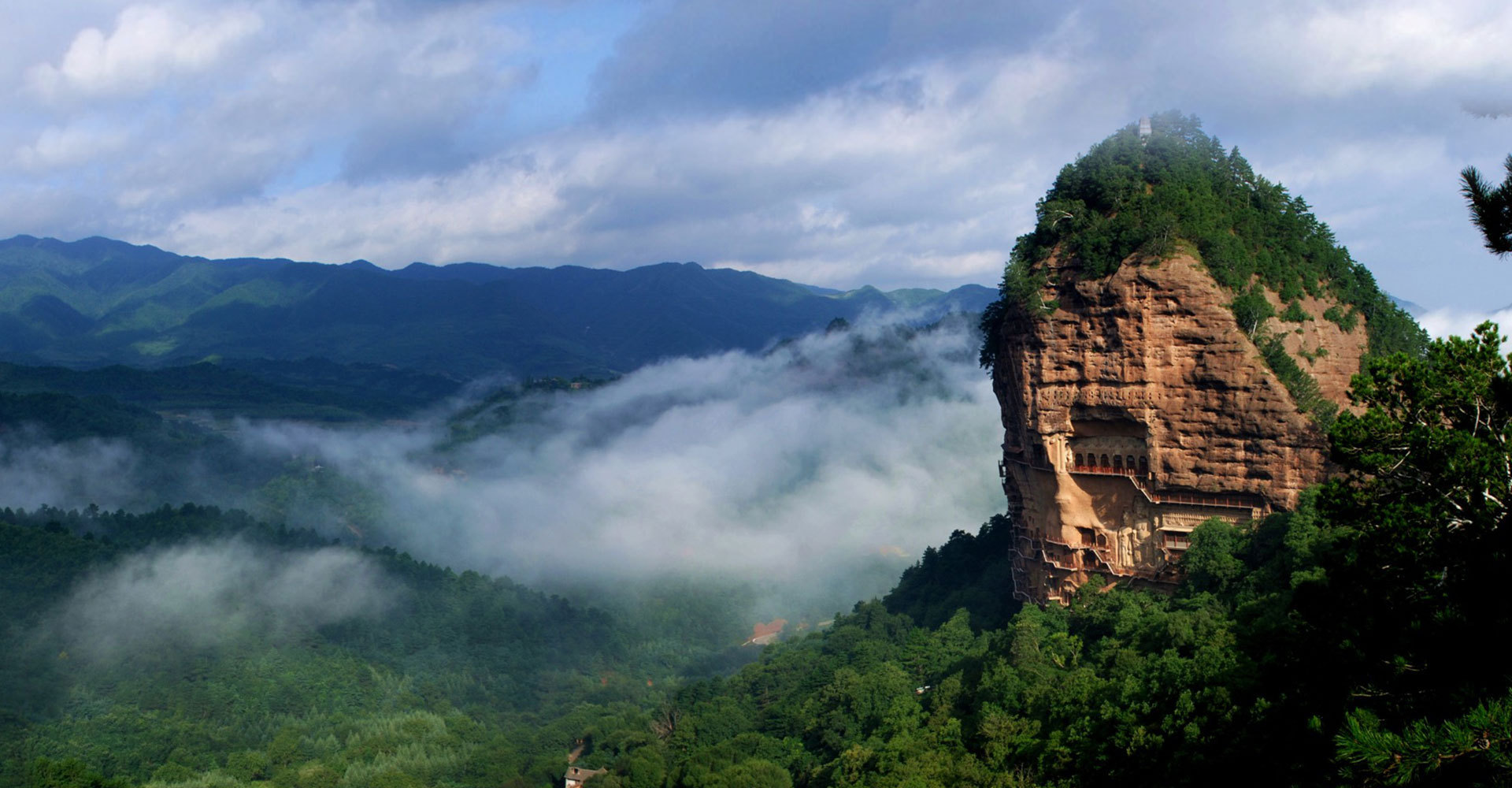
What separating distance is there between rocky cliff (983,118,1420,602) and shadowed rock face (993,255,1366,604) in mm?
58

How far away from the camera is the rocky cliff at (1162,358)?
42031mm

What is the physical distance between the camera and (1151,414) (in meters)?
43.2

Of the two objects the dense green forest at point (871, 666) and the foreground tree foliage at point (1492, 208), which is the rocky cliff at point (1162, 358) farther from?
the foreground tree foliage at point (1492, 208)

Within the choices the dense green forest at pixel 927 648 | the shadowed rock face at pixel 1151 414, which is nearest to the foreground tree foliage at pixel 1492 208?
the dense green forest at pixel 927 648

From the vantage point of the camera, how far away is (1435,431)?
1688 centimetres

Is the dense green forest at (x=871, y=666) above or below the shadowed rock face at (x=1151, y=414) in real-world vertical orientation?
below

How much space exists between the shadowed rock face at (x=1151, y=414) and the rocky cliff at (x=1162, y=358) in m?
0.06

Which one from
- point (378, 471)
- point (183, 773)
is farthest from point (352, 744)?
point (378, 471)

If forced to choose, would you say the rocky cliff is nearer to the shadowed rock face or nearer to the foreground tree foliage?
the shadowed rock face

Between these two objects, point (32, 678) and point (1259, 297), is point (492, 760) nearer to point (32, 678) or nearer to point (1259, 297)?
point (32, 678)

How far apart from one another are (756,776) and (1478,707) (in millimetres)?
31964

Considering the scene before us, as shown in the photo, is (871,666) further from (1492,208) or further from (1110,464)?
(1492,208)

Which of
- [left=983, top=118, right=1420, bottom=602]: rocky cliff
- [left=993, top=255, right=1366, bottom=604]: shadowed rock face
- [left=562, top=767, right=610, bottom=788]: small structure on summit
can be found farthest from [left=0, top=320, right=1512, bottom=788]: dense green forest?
[left=983, top=118, right=1420, bottom=602]: rocky cliff

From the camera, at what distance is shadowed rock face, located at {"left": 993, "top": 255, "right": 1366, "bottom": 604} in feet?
137
